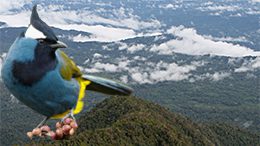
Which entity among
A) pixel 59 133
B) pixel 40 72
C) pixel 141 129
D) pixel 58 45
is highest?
pixel 58 45

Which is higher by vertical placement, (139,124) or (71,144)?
(71,144)

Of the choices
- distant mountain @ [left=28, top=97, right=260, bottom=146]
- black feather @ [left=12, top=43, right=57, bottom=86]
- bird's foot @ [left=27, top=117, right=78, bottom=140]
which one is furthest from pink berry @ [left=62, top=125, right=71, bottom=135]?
distant mountain @ [left=28, top=97, right=260, bottom=146]

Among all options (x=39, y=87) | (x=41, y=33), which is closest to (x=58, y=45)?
(x=41, y=33)

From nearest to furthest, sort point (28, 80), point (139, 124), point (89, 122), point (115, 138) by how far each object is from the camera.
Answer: point (28, 80) → point (115, 138) → point (139, 124) → point (89, 122)

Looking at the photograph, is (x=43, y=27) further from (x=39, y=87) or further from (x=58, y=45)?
(x=39, y=87)

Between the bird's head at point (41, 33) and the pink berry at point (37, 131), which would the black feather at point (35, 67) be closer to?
the bird's head at point (41, 33)

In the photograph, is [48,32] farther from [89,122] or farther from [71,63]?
[89,122]

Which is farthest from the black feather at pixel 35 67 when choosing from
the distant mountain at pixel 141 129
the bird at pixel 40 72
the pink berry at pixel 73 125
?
the distant mountain at pixel 141 129

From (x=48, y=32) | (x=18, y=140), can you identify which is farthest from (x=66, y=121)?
(x=18, y=140)
